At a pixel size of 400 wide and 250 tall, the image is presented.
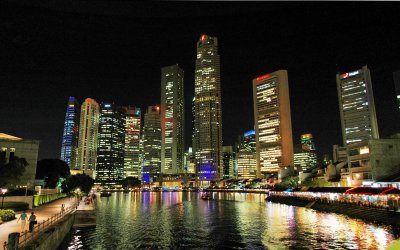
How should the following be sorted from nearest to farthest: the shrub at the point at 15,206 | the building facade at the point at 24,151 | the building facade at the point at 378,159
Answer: the shrub at the point at 15,206
the building facade at the point at 378,159
the building facade at the point at 24,151

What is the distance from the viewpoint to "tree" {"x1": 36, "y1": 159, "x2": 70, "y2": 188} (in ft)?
412

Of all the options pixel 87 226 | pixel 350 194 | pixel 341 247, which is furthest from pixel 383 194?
pixel 87 226

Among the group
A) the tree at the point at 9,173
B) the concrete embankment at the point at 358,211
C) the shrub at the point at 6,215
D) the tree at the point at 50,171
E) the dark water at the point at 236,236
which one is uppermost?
the tree at the point at 50,171

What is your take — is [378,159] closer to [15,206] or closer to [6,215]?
[15,206]

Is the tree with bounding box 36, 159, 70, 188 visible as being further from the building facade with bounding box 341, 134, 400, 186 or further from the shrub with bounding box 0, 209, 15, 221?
the building facade with bounding box 341, 134, 400, 186

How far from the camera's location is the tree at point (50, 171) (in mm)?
125562

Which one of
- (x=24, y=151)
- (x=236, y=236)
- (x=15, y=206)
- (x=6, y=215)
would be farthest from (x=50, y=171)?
(x=236, y=236)

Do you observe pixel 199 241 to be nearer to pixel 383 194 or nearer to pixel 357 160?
pixel 383 194

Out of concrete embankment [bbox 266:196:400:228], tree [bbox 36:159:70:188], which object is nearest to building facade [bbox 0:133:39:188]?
tree [bbox 36:159:70:188]

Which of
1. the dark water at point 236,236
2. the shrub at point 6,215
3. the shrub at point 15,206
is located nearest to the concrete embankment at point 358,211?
the dark water at point 236,236

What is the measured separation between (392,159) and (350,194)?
3058 cm

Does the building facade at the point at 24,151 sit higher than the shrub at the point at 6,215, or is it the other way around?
the building facade at the point at 24,151

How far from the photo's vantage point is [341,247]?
111 ft

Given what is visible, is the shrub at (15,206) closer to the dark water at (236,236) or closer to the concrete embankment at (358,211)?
the dark water at (236,236)
